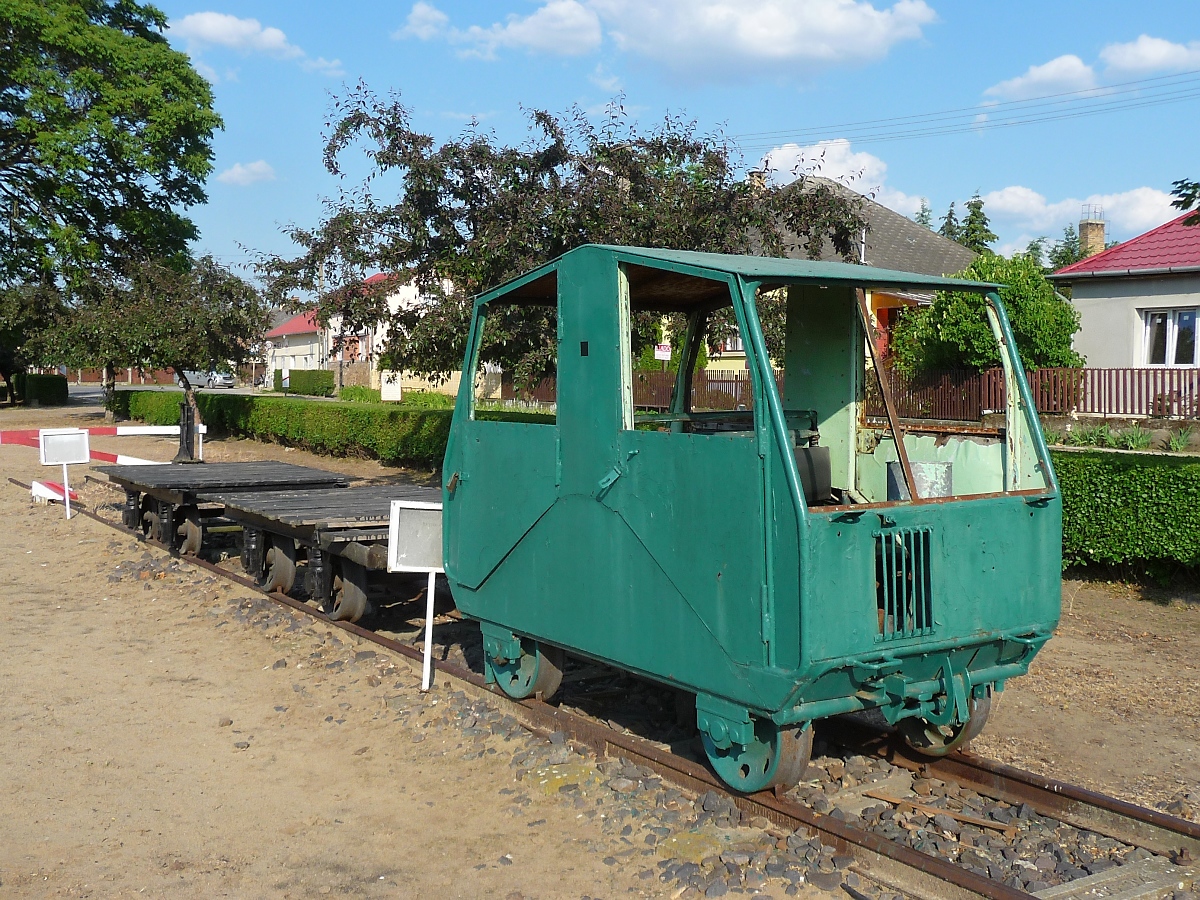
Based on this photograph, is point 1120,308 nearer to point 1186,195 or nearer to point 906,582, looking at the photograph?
point 1186,195

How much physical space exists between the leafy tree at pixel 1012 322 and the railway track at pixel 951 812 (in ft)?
52.4

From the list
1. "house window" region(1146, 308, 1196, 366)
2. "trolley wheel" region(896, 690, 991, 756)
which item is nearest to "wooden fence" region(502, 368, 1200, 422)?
"house window" region(1146, 308, 1196, 366)

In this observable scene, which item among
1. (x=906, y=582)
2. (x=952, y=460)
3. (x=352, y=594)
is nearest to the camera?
(x=906, y=582)

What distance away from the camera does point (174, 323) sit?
25891 millimetres

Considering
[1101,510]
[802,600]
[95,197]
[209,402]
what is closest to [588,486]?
[802,600]

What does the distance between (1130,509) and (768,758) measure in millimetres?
6302

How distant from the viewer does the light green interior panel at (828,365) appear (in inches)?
255

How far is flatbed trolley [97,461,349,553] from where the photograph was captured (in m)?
12.3

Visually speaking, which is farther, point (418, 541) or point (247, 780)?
point (418, 541)

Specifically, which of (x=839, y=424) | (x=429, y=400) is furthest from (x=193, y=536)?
(x=429, y=400)

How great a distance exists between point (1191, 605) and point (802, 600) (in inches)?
260

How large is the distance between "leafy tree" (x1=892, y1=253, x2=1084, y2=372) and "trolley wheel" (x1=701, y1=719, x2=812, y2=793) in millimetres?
16735

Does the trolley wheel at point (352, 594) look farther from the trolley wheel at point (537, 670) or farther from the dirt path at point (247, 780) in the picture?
the trolley wheel at point (537, 670)

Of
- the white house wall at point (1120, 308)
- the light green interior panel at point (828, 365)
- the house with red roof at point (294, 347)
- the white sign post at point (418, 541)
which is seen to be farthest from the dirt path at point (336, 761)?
the house with red roof at point (294, 347)
